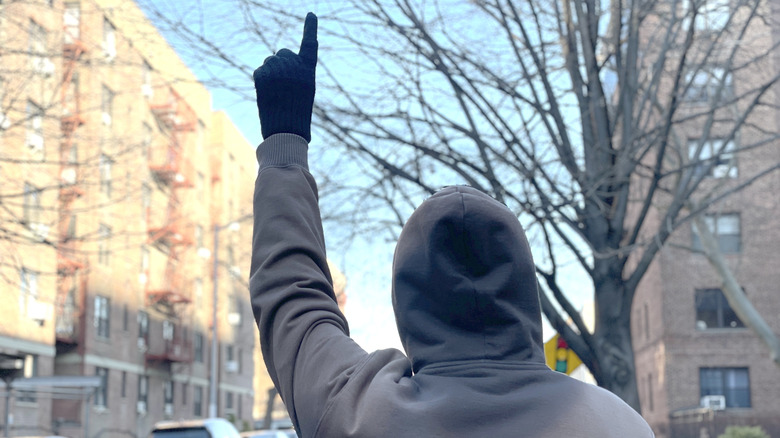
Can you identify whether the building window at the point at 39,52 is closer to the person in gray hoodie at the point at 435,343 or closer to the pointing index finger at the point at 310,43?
the pointing index finger at the point at 310,43

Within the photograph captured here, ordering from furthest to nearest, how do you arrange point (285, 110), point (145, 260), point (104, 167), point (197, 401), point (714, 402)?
point (197, 401) → point (145, 260) → point (714, 402) → point (104, 167) → point (285, 110)

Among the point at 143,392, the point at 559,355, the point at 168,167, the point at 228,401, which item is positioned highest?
the point at 168,167

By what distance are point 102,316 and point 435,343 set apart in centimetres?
3476

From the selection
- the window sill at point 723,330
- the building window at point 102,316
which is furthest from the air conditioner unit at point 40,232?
the window sill at point 723,330

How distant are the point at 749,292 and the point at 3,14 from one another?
33046mm

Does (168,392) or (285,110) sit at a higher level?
(285,110)

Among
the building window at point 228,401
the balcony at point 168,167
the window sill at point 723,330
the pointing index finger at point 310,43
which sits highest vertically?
the balcony at point 168,167

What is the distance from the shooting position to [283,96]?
1.95 metres

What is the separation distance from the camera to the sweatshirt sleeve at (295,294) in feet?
5.32

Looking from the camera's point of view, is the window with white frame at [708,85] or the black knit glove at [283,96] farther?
the window with white frame at [708,85]

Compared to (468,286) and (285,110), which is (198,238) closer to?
(285,110)

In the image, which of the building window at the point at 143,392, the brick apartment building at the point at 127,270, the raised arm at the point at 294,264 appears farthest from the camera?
Answer: the building window at the point at 143,392

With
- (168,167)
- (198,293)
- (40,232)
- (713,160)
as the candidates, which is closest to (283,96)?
(713,160)

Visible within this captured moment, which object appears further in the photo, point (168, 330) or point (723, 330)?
point (168, 330)
